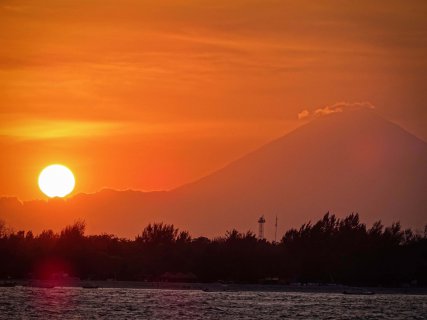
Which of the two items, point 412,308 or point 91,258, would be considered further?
point 91,258

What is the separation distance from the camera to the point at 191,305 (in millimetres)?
135000

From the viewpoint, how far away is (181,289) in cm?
18325

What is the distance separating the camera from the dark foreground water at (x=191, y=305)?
389 ft

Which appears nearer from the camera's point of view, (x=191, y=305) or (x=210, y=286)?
(x=191, y=305)

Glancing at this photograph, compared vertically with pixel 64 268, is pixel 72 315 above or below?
below

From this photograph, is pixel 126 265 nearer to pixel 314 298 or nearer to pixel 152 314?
pixel 314 298

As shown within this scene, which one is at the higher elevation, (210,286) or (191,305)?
(210,286)

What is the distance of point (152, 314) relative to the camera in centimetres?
11762

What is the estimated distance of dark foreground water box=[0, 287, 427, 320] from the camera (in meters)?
118

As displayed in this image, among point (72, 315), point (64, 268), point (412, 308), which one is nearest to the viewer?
point (72, 315)

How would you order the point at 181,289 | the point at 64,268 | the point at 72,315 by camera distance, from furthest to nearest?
the point at 64,268 → the point at 181,289 → the point at 72,315

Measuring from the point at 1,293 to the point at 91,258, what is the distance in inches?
1770

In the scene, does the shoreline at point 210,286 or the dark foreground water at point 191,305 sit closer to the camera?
the dark foreground water at point 191,305

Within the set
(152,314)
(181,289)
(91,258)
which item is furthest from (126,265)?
(152,314)
